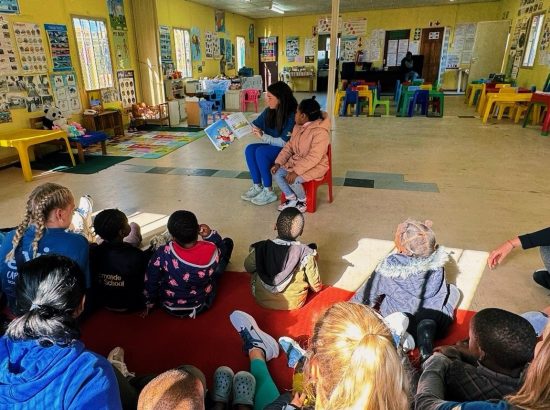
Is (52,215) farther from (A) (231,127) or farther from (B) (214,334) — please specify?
(A) (231,127)

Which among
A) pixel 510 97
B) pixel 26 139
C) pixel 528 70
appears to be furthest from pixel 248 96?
pixel 528 70

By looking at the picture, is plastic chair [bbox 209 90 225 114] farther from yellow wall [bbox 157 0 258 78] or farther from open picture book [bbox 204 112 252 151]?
open picture book [bbox 204 112 252 151]

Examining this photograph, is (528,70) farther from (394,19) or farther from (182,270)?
(182,270)

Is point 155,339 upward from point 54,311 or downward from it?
downward

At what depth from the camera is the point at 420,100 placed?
28.7 ft

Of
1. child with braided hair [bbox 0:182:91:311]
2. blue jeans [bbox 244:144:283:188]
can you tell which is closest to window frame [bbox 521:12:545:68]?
blue jeans [bbox 244:144:283:188]

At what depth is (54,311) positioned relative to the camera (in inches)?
38.3

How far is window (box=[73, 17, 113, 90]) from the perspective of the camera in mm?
6316

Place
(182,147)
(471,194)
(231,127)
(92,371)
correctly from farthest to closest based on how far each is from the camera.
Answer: (182,147) → (471,194) → (231,127) → (92,371)

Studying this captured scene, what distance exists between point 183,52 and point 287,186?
7.80 metres

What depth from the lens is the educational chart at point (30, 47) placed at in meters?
5.13

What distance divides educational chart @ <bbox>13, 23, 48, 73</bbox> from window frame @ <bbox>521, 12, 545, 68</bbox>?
993cm

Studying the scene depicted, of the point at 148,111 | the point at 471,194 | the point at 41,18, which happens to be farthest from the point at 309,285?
the point at 148,111

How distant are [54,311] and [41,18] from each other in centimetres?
620
